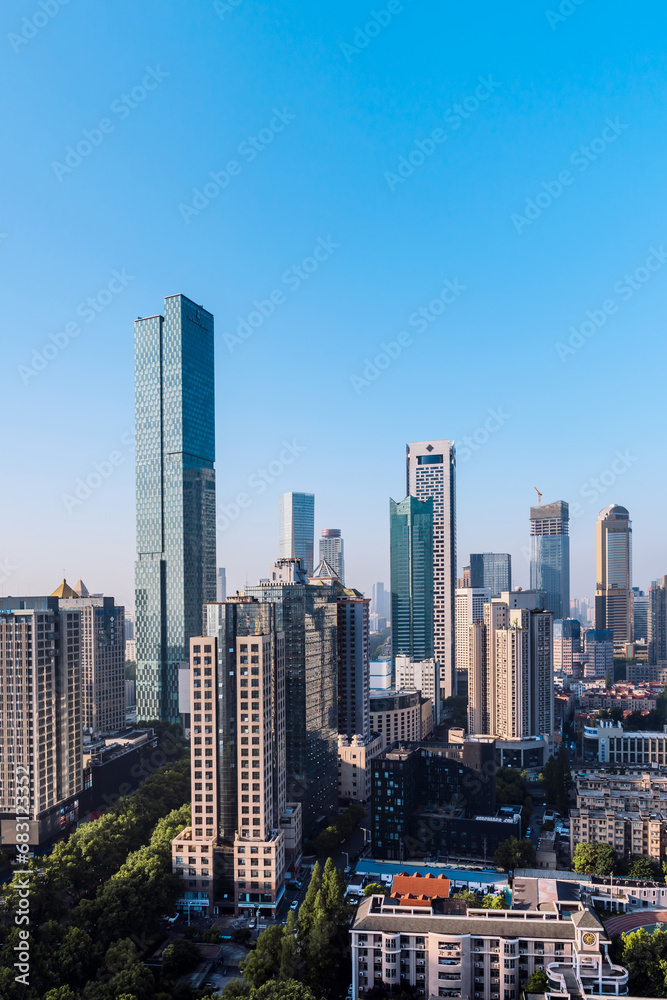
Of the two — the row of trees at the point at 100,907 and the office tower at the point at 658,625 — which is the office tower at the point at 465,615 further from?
the row of trees at the point at 100,907

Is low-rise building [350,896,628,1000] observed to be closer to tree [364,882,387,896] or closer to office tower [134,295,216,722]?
tree [364,882,387,896]

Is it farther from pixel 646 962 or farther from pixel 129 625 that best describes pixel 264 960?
pixel 129 625

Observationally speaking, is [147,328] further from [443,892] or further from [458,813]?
[443,892]

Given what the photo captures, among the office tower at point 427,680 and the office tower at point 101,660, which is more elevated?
the office tower at point 101,660

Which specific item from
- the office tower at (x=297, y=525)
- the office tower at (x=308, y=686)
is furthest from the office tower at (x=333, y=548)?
the office tower at (x=308, y=686)

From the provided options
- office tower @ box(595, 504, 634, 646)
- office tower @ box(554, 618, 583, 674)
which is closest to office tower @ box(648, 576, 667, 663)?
office tower @ box(595, 504, 634, 646)
